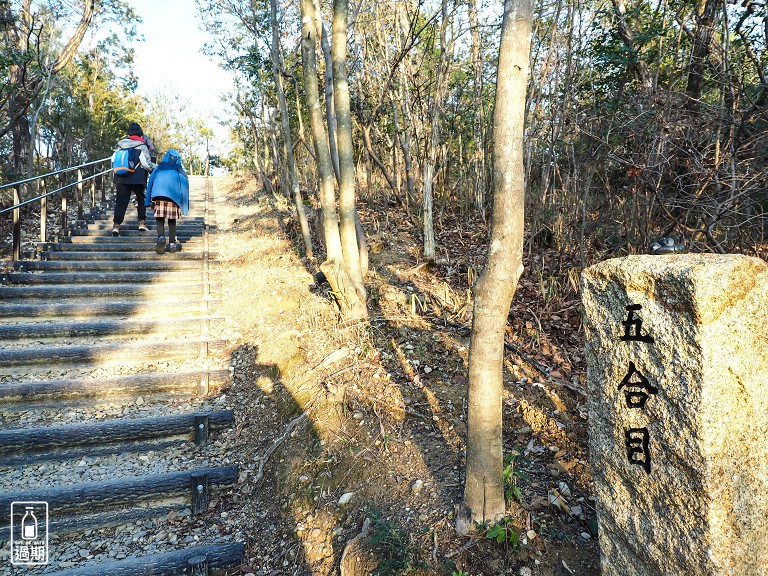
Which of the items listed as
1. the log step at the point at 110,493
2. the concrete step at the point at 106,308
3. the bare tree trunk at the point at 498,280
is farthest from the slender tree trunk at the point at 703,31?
the concrete step at the point at 106,308

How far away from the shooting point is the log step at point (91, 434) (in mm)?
3861

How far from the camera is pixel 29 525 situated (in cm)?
332

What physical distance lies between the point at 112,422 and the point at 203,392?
88 cm

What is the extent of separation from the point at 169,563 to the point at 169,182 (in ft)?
19.0

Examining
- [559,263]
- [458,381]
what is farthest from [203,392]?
[559,263]

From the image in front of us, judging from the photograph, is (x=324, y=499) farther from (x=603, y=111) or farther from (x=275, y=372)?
(x=603, y=111)

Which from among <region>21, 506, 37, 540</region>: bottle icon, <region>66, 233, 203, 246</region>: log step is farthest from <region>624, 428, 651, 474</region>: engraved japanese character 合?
<region>66, 233, 203, 246</region>: log step

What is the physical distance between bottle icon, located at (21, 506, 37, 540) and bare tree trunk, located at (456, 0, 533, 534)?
300 centimetres

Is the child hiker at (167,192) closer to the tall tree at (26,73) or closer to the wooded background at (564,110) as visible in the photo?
the wooded background at (564,110)

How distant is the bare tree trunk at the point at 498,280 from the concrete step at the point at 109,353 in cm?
383

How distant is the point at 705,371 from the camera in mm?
1681

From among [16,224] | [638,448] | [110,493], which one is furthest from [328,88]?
[638,448]

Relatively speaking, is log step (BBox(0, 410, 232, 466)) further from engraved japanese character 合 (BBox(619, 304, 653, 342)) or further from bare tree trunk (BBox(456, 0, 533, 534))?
engraved japanese character 合 (BBox(619, 304, 653, 342))

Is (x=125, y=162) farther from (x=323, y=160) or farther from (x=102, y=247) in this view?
(x=323, y=160)
